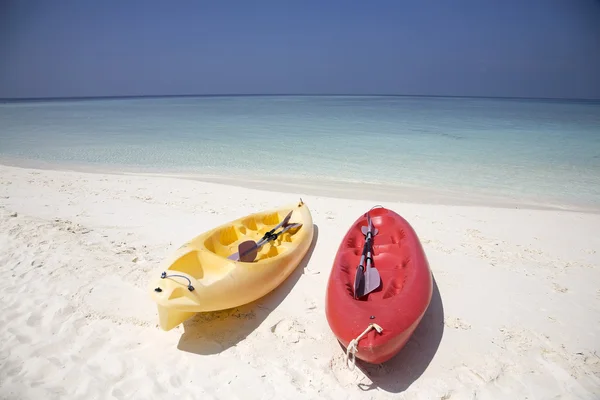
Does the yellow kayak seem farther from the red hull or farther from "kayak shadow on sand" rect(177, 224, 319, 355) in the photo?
the red hull

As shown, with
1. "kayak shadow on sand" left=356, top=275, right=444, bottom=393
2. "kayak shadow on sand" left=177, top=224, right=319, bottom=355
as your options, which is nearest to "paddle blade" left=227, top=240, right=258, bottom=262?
"kayak shadow on sand" left=177, top=224, right=319, bottom=355

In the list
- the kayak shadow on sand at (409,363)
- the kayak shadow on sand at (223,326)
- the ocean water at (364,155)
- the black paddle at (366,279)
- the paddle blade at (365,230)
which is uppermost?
the black paddle at (366,279)

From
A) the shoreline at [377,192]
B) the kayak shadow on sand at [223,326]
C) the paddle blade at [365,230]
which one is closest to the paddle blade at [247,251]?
the kayak shadow on sand at [223,326]

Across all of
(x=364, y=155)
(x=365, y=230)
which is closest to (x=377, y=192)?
(x=365, y=230)

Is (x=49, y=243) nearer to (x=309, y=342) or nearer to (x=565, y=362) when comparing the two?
(x=309, y=342)

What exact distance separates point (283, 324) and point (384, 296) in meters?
0.91

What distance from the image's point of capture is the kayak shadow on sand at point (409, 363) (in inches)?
98.0

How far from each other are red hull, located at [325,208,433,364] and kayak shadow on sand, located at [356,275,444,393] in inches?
8.1

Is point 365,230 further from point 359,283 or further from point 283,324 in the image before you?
point 283,324

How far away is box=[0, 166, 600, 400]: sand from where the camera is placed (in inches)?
96.7

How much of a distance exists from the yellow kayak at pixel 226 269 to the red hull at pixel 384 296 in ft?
1.89

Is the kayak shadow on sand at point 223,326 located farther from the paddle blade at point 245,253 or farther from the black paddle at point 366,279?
the black paddle at point 366,279

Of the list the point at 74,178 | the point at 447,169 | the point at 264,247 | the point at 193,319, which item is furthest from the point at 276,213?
the point at 447,169

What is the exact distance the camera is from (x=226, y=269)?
9.96 ft
